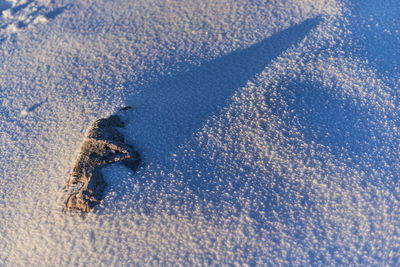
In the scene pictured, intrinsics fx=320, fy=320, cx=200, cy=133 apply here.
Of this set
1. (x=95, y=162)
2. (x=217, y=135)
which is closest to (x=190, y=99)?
(x=217, y=135)

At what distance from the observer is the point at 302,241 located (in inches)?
52.6

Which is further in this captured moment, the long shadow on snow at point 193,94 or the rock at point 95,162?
the long shadow on snow at point 193,94

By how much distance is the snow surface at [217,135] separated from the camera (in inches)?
54.0

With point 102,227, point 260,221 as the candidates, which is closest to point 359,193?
point 260,221

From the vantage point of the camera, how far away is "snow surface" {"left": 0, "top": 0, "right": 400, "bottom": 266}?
1371mm

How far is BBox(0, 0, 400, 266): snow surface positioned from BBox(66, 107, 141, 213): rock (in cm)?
5

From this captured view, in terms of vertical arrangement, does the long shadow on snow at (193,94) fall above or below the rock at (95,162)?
above

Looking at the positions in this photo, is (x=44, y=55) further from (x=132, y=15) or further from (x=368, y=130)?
(x=368, y=130)

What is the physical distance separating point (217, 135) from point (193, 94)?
11.7 inches

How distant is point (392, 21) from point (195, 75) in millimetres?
1274

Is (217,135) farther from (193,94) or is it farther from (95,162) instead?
(95,162)

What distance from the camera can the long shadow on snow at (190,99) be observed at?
61.0 inches

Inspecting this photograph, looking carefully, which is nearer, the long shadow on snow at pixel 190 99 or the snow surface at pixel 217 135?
the snow surface at pixel 217 135

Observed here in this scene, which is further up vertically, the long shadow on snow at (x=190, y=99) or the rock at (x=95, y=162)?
the long shadow on snow at (x=190, y=99)
